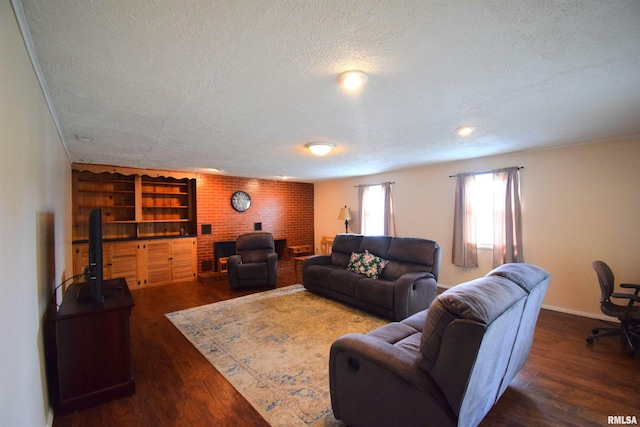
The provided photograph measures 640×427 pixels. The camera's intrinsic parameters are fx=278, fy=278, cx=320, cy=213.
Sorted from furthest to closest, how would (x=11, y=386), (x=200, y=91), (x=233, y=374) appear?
(x=233, y=374) → (x=200, y=91) → (x=11, y=386)

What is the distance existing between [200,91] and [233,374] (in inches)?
89.3

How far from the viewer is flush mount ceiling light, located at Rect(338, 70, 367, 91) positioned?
5.57 feet

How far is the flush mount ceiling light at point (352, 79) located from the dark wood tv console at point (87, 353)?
2277 mm

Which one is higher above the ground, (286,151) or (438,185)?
(286,151)

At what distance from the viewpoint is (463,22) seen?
1.26m

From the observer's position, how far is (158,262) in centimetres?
528

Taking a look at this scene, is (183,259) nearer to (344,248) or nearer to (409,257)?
(344,248)

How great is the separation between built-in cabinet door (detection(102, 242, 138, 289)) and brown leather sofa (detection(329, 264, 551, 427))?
4737 mm

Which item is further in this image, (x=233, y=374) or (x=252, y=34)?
(x=233, y=374)

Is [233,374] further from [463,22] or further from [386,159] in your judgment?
[386,159]

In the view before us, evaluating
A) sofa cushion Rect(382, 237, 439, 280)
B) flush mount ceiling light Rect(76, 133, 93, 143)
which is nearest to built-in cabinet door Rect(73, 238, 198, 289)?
flush mount ceiling light Rect(76, 133, 93, 143)

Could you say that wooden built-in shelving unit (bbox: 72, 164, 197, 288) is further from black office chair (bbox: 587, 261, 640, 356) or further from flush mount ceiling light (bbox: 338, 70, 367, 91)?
black office chair (bbox: 587, 261, 640, 356)

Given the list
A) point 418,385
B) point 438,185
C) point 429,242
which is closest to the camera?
point 418,385

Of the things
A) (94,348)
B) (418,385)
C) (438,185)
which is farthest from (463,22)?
(438,185)
